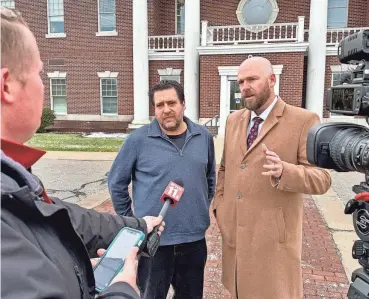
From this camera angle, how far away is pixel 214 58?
15.5 metres

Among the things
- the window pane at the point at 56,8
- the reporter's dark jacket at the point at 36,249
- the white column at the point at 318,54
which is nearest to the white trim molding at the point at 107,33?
the window pane at the point at 56,8

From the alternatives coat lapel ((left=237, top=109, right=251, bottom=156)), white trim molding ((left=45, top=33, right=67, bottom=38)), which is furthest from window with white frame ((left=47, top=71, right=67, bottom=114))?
coat lapel ((left=237, top=109, right=251, bottom=156))

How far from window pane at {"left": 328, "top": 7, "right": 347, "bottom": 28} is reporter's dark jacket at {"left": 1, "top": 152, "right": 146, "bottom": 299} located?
715 inches

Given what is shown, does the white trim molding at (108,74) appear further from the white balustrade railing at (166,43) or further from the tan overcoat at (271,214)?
the tan overcoat at (271,214)

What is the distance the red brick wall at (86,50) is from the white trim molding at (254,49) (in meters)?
4.28

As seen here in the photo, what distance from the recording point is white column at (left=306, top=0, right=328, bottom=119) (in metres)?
14.7

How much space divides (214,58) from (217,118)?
8.44ft

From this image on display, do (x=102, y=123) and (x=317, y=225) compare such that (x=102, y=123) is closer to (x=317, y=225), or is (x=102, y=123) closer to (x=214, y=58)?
(x=214, y=58)

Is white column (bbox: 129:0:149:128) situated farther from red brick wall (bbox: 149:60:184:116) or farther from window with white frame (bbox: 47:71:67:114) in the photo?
window with white frame (bbox: 47:71:67:114)

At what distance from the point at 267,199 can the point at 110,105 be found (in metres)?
16.8

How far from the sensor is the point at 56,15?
18484mm

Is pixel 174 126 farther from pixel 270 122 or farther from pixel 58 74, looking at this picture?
pixel 58 74

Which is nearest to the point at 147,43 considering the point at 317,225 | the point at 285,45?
the point at 285,45

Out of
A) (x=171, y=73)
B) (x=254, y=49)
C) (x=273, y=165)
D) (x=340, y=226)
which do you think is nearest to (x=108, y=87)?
(x=171, y=73)
